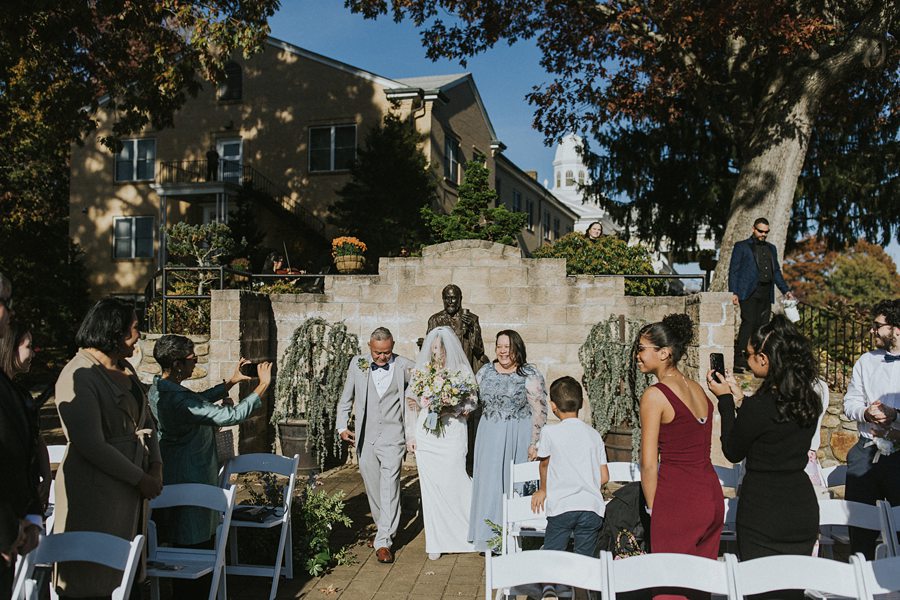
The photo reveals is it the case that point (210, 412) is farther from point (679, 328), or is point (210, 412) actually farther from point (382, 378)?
A: point (679, 328)

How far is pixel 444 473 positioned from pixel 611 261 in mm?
5746

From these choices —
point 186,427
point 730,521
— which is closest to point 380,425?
point 186,427

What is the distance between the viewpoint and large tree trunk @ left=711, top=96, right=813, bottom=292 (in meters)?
11.9

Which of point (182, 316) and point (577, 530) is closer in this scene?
point (577, 530)

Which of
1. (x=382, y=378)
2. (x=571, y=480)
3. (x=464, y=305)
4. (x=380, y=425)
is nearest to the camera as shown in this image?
(x=571, y=480)

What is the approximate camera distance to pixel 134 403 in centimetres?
394

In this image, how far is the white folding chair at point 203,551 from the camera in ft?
14.4

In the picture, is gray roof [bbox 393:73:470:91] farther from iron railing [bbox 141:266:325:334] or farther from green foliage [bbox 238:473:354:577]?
green foliage [bbox 238:473:354:577]

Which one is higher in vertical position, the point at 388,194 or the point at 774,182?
the point at 388,194

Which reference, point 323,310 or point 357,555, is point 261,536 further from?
point 323,310

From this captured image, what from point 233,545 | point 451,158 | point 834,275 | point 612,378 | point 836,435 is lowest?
point 233,545

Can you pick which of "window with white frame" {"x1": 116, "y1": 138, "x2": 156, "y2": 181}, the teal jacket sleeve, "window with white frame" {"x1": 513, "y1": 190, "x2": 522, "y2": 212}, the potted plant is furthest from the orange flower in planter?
"window with white frame" {"x1": 513, "y1": 190, "x2": 522, "y2": 212}

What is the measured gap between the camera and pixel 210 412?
475 cm

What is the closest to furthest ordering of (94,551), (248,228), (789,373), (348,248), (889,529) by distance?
(94,551)
(789,373)
(889,529)
(348,248)
(248,228)
